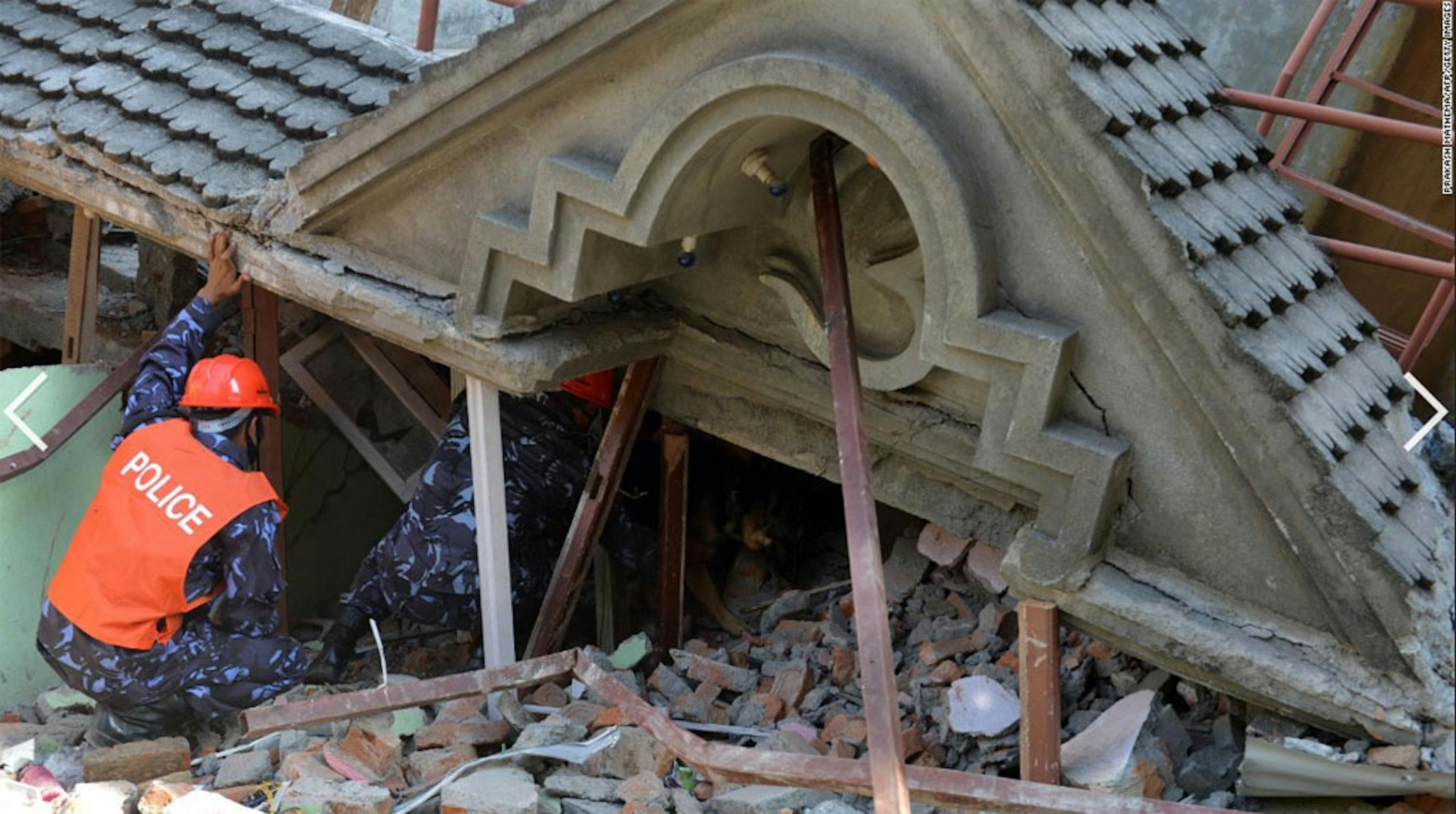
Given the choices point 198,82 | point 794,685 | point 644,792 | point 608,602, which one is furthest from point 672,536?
point 198,82

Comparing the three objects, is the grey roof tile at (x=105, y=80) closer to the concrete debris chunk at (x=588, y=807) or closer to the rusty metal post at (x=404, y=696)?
the rusty metal post at (x=404, y=696)

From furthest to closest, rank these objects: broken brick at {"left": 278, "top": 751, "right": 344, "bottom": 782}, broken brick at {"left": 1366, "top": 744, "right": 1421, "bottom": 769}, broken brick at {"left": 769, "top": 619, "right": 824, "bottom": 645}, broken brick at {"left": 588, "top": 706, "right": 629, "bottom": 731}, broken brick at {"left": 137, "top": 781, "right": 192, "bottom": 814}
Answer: broken brick at {"left": 769, "top": 619, "right": 824, "bottom": 645} < broken brick at {"left": 588, "top": 706, "right": 629, "bottom": 731} < broken brick at {"left": 278, "top": 751, "right": 344, "bottom": 782} < broken brick at {"left": 137, "top": 781, "right": 192, "bottom": 814} < broken brick at {"left": 1366, "top": 744, "right": 1421, "bottom": 769}

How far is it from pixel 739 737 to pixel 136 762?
2224 mm

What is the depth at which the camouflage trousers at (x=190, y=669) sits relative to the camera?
5.96 meters

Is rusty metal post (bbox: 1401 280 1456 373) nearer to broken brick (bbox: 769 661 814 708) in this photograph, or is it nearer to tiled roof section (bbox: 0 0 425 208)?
broken brick (bbox: 769 661 814 708)

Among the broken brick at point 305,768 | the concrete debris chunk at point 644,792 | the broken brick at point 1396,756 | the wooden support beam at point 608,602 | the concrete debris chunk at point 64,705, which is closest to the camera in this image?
the broken brick at point 1396,756

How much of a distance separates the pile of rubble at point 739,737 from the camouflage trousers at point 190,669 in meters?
0.17

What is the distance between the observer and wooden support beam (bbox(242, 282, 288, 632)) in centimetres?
677

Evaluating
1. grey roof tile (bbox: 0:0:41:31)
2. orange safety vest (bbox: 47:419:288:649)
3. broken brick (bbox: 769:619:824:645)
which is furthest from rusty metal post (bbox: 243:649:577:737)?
grey roof tile (bbox: 0:0:41:31)

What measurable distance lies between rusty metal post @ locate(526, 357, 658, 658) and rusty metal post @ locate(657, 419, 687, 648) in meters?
0.22

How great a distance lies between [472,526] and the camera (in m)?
6.48

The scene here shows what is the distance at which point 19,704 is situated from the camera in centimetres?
678

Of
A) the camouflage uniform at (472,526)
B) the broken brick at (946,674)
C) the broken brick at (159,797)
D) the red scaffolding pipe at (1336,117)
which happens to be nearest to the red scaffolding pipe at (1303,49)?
the red scaffolding pipe at (1336,117)

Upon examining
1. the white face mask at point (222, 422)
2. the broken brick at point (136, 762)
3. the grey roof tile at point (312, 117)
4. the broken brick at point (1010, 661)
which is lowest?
the broken brick at point (136, 762)
